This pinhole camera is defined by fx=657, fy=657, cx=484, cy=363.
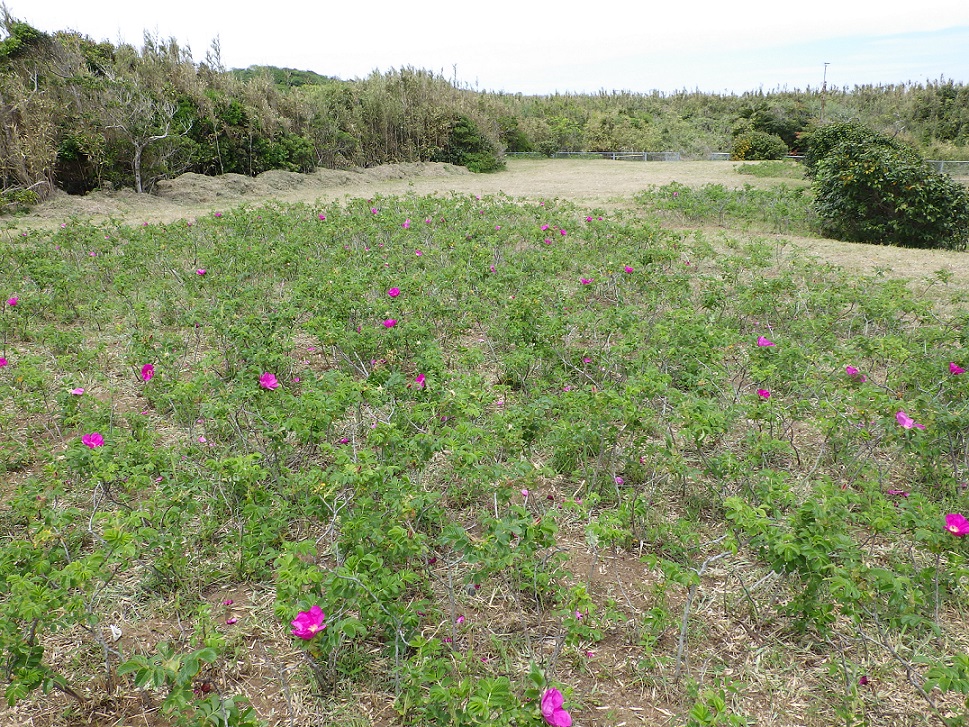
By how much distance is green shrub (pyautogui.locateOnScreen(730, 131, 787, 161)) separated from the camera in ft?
72.5

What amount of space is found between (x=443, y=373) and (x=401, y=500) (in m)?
1.19

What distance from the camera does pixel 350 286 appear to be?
161 inches

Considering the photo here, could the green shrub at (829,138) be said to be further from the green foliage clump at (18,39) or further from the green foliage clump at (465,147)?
the green foliage clump at (18,39)

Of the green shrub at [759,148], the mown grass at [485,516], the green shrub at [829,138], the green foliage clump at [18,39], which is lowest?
the mown grass at [485,516]

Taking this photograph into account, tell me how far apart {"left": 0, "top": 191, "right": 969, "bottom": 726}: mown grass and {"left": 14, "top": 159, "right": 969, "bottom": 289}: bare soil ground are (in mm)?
3028

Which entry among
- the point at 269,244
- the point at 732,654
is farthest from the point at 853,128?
the point at 732,654

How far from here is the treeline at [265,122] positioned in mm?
11164

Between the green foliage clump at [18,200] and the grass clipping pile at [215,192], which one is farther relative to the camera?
the grass clipping pile at [215,192]

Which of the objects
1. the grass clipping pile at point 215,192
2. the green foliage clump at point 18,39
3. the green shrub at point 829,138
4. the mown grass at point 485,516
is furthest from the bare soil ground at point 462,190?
the green foliage clump at point 18,39

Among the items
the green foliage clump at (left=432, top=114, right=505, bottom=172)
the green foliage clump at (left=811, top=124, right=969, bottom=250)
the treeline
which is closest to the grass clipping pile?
the treeline

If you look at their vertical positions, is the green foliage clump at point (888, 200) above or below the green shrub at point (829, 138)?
below

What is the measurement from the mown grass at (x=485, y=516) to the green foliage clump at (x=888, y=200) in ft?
14.4

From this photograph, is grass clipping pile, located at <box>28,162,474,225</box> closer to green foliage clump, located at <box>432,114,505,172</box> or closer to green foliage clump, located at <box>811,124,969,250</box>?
green foliage clump, located at <box>432,114,505,172</box>

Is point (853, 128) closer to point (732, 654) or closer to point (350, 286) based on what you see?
point (350, 286)
